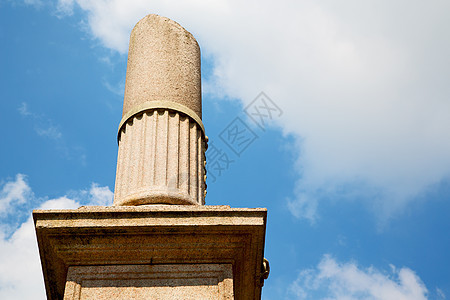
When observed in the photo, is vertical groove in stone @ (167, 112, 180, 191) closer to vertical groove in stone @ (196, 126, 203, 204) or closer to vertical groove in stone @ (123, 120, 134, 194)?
vertical groove in stone @ (196, 126, 203, 204)

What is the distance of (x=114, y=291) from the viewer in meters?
5.61

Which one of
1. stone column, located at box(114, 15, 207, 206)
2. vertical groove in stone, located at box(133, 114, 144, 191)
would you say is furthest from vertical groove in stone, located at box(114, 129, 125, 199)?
vertical groove in stone, located at box(133, 114, 144, 191)

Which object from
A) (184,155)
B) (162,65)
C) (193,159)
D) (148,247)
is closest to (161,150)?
(184,155)

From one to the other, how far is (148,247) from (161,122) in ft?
6.45

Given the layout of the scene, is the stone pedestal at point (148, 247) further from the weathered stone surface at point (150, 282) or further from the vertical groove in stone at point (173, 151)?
the vertical groove in stone at point (173, 151)

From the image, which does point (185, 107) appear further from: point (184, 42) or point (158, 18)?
point (158, 18)

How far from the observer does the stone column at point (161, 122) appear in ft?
21.9

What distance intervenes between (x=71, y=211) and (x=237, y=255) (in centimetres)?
181

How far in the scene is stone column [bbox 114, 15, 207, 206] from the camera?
6.68m

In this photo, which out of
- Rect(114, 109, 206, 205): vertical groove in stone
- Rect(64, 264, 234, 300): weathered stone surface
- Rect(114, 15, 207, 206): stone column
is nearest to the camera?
Rect(64, 264, 234, 300): weathered stone surface

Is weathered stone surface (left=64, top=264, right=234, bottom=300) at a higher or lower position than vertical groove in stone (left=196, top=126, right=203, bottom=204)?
lower

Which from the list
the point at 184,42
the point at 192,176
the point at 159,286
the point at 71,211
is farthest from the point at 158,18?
→ the point at 159,286

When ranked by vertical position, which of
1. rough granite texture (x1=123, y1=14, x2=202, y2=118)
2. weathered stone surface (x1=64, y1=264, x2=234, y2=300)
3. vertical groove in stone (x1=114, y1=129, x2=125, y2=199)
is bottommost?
weathered stone surface (x1=64, y1=264, x2=234, y2=300)

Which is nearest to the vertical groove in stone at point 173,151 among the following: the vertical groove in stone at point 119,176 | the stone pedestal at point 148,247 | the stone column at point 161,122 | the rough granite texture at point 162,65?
the stone column at point 161,122
